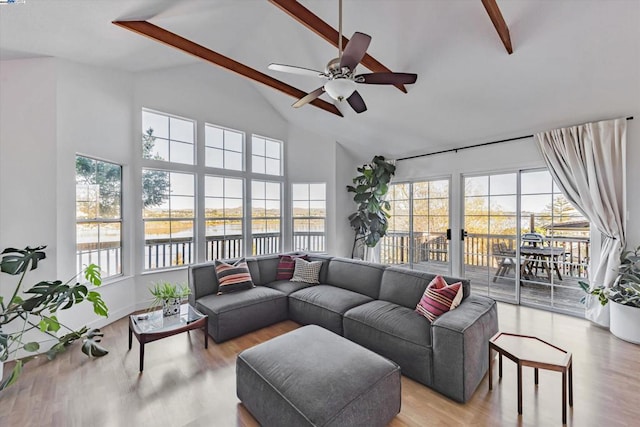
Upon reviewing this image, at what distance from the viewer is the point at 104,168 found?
356 cm

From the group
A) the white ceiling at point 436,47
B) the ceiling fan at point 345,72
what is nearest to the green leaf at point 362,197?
the white ceiling at point 436,47

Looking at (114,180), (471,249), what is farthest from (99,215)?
(471,249)

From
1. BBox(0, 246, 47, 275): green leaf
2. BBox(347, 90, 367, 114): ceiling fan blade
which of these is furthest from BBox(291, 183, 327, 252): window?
BBox(0, 246, 47, 275): green leaf

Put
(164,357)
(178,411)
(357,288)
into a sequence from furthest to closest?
1. (357,288)
2. (164,357)
3. (178,411)

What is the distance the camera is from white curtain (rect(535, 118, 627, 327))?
311 cm

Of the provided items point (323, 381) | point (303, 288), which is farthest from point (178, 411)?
point (303, 288)

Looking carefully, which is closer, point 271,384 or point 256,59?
point 271,384

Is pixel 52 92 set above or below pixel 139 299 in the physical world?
above

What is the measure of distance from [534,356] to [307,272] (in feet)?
8.49

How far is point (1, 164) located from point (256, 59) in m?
3.34

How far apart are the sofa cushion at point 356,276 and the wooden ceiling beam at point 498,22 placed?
263cm

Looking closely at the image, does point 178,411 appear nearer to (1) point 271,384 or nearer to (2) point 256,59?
(1) point 271,384

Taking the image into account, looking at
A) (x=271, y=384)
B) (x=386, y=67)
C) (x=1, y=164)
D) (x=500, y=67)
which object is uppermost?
(x=386, y=67)

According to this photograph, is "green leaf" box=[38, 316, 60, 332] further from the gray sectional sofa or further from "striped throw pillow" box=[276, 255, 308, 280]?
"striped throw pillow" box=[276, 255, 308, 280]
